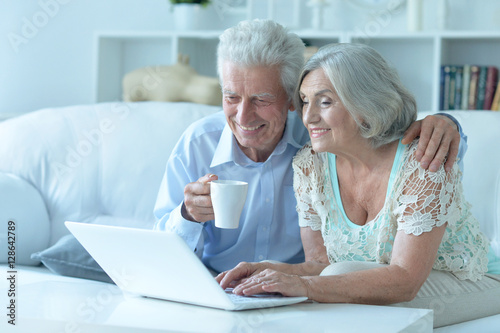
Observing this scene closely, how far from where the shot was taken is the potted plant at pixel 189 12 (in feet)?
11.1

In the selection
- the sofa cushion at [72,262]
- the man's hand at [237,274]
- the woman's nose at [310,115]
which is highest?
the woman's nose at [310,115]

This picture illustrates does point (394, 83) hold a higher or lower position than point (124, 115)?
higher

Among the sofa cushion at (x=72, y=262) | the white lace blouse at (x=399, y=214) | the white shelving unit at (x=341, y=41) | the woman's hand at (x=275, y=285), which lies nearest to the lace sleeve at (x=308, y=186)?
the white lace blouse at (x=399, y=214)

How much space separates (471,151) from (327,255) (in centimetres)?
67

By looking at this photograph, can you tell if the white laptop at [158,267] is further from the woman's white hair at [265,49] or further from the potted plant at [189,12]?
the potted plant at [189,12]

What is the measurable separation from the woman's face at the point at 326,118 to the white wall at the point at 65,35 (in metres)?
2.00

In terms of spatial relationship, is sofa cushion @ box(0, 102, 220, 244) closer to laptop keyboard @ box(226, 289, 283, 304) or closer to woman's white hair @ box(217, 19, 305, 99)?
woman's white hair @ box(217, 19, 305, 99)

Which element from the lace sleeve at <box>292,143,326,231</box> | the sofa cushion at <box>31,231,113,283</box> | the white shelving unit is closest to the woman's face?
the lace sleeve at <box>292,143,326,231</box>

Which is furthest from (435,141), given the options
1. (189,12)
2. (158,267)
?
(189,12)

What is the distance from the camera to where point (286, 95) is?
1.66m

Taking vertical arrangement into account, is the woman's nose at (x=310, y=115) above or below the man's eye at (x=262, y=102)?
below

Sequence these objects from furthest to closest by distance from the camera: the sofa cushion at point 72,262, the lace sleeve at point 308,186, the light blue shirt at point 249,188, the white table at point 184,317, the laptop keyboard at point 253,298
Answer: the sofa cushion at point 72,262 < the light blue shirt at point 249,188 < the lace sleeve at point 308,186 < the laptop keyboard at point 253,298 < the white table at point 184,317

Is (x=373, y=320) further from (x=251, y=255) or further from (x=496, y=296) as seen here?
(x=251, y=255)

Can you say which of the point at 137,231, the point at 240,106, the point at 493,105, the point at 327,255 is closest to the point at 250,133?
the point at 240,106
